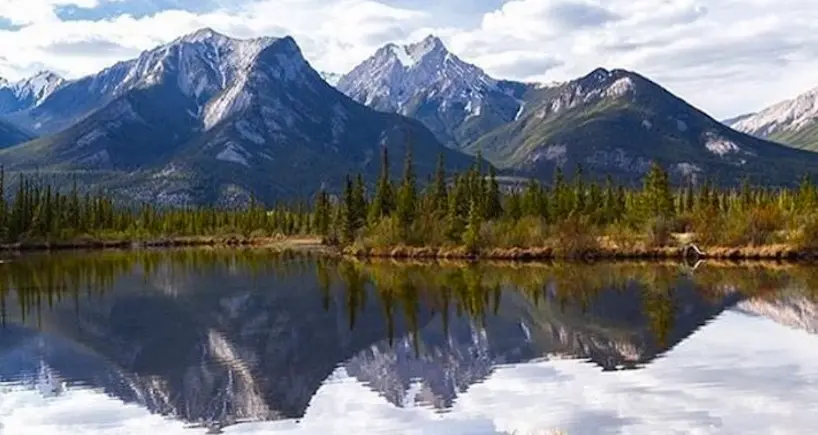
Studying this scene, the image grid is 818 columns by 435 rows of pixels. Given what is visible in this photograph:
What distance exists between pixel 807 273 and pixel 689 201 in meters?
72.5

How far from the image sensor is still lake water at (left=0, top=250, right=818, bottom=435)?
29.6 meters

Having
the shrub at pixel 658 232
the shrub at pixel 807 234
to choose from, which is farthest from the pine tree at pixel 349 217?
the shrub at pixel 807 234

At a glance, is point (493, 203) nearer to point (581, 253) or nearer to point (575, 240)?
point (575, 240)

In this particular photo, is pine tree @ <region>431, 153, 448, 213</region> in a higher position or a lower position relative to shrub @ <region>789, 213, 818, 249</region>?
higher

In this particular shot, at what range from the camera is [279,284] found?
82812mm

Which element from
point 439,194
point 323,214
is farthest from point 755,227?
point 323,214

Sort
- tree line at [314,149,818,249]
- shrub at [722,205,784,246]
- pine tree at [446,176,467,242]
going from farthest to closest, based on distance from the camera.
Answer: pine tree at [446,176,467,242], tree line at [314,149,818,249], shrub at [722,205,784,246]

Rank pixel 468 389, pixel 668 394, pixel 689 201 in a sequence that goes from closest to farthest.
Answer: pixel 668 394, pixel 468 389, pixel 689 201

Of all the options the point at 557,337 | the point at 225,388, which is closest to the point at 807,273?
the point at 557,337

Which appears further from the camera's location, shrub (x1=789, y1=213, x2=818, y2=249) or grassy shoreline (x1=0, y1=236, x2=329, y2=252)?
grassy shoreline (x1=0, y1=236, x2=329, y2=252)

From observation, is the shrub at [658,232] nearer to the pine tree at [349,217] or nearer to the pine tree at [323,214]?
the pine tree at [349,217]

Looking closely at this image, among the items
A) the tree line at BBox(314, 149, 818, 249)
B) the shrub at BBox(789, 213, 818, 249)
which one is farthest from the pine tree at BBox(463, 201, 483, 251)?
the shrub at BBox(789, 213, 818, 249)

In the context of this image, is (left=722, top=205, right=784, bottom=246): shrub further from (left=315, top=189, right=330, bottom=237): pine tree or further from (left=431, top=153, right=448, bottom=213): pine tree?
(left=315, top=189, right=330, bottom=237): pine tree

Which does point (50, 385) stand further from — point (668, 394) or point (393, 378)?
point (668, 394)
